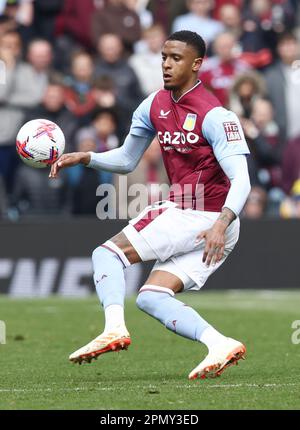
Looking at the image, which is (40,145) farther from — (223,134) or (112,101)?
(112,101)

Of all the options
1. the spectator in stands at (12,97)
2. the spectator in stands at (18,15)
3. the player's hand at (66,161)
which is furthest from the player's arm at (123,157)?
the spectator in stands at (18,15)

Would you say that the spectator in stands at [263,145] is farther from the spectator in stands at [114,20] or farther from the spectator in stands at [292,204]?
the spectator in stands at [114,20]

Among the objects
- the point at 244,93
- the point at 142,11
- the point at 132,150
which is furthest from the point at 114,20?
the point at 132,150

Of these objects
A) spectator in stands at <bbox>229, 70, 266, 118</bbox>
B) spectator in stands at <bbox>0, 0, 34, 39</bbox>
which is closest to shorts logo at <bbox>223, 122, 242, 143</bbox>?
spectator in stands at <bbox>229, 70, 266, 118</bbox>

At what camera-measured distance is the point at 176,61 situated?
805 cm

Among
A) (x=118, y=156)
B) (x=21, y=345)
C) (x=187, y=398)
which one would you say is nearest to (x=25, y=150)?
(x=118, y=156)

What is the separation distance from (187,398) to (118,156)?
7.58ft

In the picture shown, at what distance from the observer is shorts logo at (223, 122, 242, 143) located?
784 cm

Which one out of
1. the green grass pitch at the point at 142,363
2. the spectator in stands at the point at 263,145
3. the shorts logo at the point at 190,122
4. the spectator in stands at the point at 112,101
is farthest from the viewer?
the spectator in stands at the point at 263,145

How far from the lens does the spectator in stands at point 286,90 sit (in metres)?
17.7

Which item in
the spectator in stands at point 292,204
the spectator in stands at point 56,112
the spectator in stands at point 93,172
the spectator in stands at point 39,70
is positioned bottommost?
the spectator in stands at point 292,204

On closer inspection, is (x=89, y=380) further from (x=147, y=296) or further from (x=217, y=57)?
(x=217, y=57)

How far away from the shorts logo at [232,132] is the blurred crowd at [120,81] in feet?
26.7

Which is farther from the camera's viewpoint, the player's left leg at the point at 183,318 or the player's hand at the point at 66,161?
the player's hand at the point at 66,161
